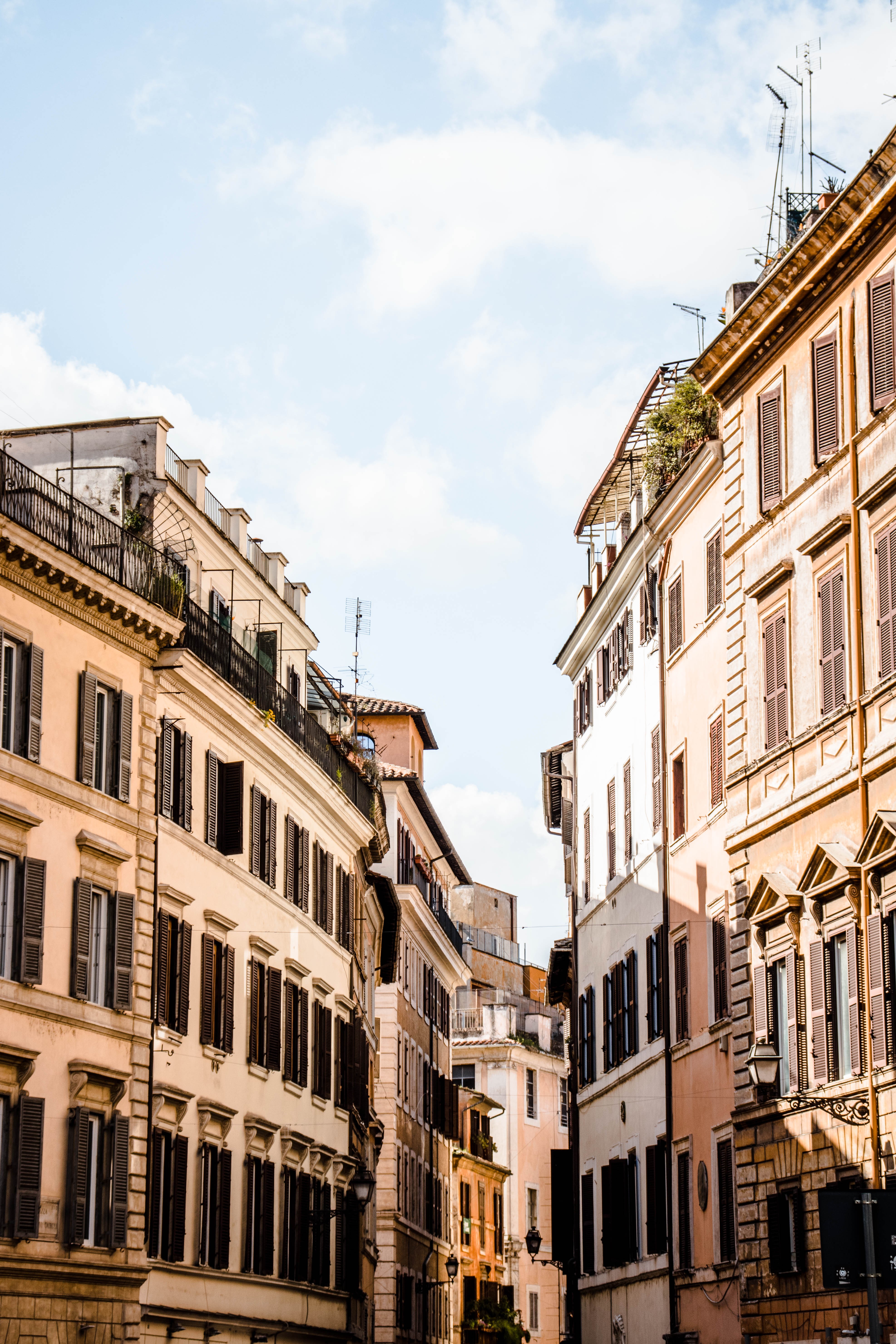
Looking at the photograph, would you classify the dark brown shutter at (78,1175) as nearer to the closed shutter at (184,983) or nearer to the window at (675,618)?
the closed shutter at (184,983)

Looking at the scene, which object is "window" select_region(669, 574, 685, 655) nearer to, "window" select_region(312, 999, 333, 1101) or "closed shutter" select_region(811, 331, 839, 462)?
"closed shutter" select_region(811, 331, 839, 462)

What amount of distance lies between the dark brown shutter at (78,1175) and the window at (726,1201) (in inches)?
396

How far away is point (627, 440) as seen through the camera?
4153 centimetres

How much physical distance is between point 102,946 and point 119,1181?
381 centimetres

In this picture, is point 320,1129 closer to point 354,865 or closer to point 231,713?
point 354,865

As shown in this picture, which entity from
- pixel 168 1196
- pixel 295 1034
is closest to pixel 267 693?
pixel 295 1034

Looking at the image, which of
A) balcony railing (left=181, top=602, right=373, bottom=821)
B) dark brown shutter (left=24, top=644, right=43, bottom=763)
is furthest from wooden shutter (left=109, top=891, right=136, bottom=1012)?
balcony railing (left=181, top=602, right=373, bottom=821)

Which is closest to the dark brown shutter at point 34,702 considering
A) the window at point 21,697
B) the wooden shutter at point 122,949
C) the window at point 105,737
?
the window at point 21,697

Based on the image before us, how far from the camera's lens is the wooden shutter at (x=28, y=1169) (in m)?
30.0

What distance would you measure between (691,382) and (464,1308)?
57.6 meters

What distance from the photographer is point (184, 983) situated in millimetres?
37125

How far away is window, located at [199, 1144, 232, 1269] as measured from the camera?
37938mm

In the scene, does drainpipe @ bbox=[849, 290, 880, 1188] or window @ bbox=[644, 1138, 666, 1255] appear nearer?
drainpipe @ bbox=[849, 290, 880, 1188]

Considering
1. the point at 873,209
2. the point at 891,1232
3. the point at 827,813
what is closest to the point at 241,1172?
the point at 827,813
